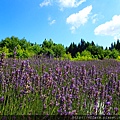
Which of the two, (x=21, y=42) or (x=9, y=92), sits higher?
(x=21, y=42)

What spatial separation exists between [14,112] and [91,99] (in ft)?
3.90

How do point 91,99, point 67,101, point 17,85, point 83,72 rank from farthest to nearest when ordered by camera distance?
point 83,72
point 91,99
point 17,85
point 67,101

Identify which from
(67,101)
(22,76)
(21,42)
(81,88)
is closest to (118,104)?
(81,88)

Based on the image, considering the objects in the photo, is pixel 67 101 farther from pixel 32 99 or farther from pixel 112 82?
pixel 112 82

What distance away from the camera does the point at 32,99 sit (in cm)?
343

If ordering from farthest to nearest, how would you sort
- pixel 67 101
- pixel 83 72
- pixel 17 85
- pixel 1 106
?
pixel 83 72
pixel 17 85
pixel 1 106
pixel 67 101

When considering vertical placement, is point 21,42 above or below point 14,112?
above

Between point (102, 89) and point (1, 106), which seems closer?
point (1, 106)

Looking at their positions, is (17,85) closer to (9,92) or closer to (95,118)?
(9,92)

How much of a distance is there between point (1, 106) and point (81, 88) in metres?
1.60

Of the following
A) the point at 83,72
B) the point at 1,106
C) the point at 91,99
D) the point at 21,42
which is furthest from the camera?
the point at 21,42

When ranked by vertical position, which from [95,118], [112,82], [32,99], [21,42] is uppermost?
[21,42]

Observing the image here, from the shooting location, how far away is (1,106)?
299 cm

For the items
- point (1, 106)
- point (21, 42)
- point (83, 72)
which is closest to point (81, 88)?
point (83, 72)
